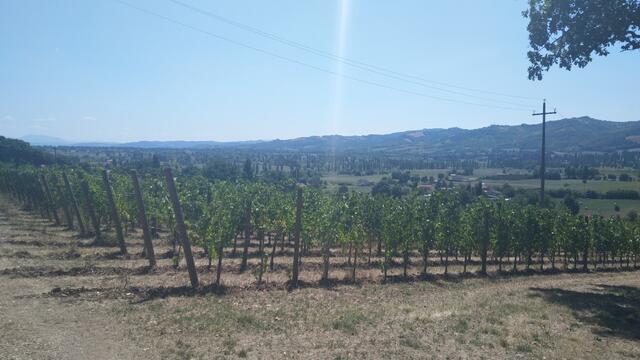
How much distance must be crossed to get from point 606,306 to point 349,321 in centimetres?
939

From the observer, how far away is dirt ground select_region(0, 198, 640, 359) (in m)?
10.8

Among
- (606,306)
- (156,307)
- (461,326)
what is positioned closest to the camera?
(461,326)

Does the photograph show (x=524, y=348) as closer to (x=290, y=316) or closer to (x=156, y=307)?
(x=290, y=316)

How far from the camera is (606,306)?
51.2 ft

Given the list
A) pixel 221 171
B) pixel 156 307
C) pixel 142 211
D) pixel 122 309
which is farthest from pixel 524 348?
pixel 221 171

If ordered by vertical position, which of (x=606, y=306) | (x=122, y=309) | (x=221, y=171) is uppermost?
(x=221, y=171)

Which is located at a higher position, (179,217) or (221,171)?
(179,217)

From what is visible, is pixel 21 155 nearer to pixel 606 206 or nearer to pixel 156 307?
pixel 156 307

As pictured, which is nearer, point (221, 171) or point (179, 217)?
point (179, 217)

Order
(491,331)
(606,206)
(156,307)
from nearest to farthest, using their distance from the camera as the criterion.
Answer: (491,331) < (156,307) < (606,206)

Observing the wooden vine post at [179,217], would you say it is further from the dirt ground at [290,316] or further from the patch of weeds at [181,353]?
the patch of weeds at [181,353]

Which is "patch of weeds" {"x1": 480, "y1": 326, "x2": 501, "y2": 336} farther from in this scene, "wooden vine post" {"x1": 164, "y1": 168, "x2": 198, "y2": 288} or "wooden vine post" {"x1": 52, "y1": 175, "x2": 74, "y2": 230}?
"wooden vine post" {"x1": 52, "y1": 175, "x2": 74, "y2": 230}

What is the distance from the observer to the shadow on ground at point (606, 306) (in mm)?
12840

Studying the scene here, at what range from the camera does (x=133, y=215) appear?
31.3m
